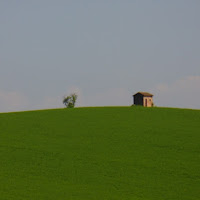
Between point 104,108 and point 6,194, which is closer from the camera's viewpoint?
point 6,194

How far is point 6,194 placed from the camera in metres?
21.5

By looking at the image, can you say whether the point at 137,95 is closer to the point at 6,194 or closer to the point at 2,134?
the point at 2,134

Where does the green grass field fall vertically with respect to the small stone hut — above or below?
below

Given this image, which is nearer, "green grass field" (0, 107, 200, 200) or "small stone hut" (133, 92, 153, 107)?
"green grass field" (0, 107, 200, 200)

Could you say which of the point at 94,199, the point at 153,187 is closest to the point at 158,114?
the point at 153,187

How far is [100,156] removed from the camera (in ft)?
92.9

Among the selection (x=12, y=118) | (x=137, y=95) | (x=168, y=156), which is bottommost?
(x=168, y=156)

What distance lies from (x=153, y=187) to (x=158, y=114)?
60.3 feet

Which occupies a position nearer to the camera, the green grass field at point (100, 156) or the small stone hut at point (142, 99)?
the green grass field at point (100, 156)

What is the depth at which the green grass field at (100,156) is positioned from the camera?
2272cm

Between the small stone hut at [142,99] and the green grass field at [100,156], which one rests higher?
the small stone hut at [142,99]

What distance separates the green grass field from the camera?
894 inches

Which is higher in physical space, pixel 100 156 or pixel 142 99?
pixel 142 99

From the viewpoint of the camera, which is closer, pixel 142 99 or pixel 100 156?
pixel 100 156
